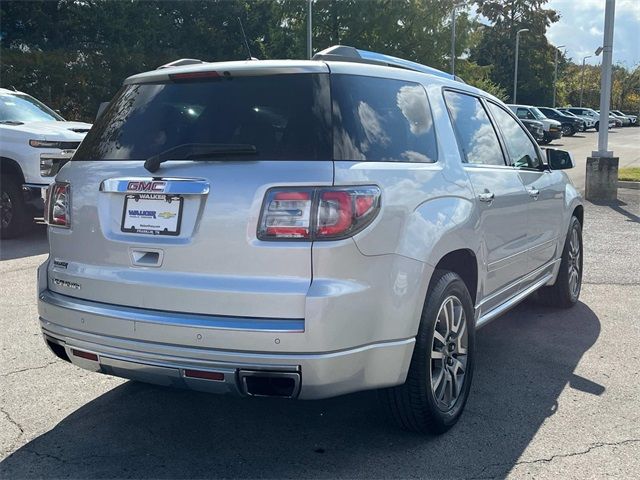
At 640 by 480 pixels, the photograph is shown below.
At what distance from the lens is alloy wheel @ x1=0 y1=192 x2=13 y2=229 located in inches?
367

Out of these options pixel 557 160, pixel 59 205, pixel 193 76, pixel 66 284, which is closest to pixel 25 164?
pixel 59 205

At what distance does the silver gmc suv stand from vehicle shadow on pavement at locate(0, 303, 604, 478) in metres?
0.20

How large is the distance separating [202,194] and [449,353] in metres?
1.59

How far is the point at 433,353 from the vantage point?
3555 millimetres

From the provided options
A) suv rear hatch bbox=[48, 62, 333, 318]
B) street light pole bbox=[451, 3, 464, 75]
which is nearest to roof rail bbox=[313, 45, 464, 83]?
suv rear hatch bbox=[48, 62, 333, 318]

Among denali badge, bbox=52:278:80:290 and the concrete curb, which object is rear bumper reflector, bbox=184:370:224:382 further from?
the concrete curb

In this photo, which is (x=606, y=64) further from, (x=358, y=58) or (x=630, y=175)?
(x=358, y=58)

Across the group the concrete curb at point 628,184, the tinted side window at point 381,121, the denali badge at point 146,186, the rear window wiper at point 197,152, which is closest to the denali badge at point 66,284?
the denali badge at point 146,186

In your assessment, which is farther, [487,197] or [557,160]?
[557,160]

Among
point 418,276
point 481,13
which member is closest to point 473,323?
point 418,276

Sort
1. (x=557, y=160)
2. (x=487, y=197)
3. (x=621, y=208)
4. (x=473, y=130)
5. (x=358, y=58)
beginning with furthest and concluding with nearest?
1. (x=621, y=208)
2. (x=557, y=160)
3. (x=473, y=130)
4. (x=487, y=197)
5. (x=358, y=58)

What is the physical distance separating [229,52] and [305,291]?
38.5 metres

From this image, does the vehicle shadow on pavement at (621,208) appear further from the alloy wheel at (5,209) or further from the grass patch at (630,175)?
the alloy wheel at (5,209)

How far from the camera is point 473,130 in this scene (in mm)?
4410
